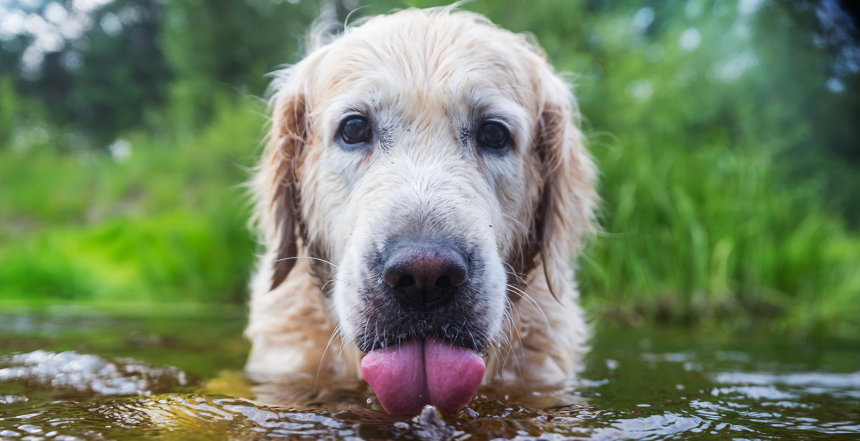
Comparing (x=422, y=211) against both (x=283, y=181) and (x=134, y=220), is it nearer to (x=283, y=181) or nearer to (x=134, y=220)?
(x=283, y=181)

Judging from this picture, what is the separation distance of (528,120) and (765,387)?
1973mm

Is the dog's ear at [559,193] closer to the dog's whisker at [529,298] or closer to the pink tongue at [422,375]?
the dog's whisker at [529,298]

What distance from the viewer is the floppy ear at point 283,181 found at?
395cm

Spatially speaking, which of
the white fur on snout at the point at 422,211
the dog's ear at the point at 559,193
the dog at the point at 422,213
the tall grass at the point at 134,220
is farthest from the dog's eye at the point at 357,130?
the tall grass at the point at 134,220

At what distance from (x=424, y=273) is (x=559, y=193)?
1.77 metres

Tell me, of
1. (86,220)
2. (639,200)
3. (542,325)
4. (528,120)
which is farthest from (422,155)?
(86,220)

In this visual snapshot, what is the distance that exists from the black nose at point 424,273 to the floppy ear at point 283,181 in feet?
5.03

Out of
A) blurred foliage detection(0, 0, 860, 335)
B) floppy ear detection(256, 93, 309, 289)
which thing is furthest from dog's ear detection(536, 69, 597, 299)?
blurred foliage detection(0, 0, 860, 335)

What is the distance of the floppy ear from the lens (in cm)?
395

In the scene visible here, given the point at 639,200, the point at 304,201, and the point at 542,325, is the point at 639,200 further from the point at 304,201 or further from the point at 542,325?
the point at 304,201

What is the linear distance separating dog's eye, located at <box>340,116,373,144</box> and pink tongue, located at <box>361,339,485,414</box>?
1.20m

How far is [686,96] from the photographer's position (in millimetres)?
10820

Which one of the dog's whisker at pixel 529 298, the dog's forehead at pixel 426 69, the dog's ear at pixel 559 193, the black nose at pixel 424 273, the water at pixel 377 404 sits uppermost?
the dog's forehead at pixel 426 69

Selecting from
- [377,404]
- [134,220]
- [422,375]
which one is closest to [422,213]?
[422,375]
